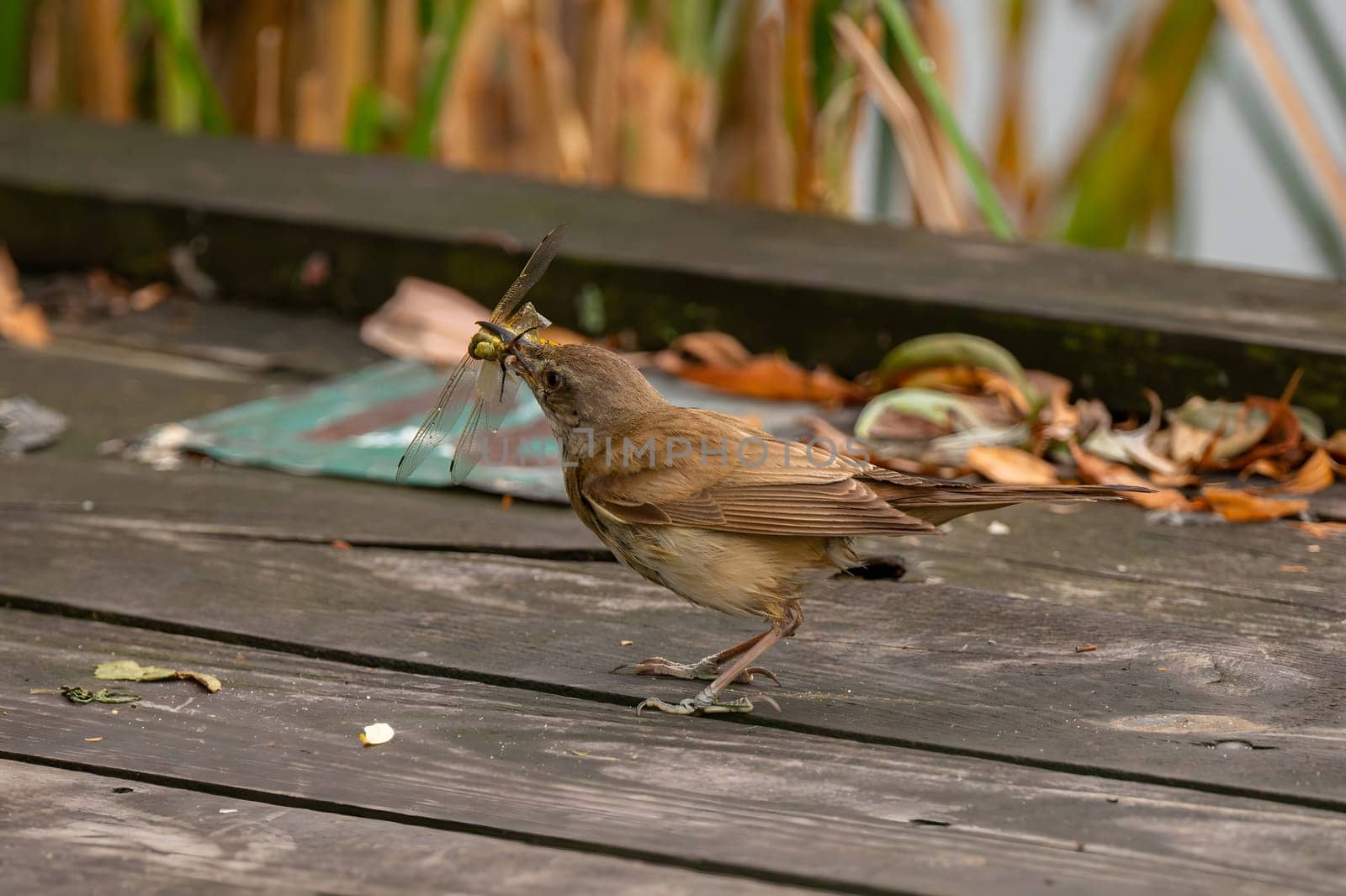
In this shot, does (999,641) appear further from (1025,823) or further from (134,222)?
(134,222)

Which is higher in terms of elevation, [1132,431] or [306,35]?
[306,35]

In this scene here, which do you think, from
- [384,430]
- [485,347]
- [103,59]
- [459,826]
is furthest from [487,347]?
A: [103,59]

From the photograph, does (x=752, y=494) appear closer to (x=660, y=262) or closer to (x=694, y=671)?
(x=694, y=671)

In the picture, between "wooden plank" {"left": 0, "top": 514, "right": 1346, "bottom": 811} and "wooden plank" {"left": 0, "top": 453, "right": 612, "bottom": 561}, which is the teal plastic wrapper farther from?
"wooden plank" {"left": 0, "top": 514, "right": 1346, "bottom": 811}

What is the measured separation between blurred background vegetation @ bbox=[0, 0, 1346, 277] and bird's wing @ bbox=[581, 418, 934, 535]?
182 centimetres

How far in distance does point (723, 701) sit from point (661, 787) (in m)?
0.33

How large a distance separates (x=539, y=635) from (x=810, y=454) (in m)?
0.50

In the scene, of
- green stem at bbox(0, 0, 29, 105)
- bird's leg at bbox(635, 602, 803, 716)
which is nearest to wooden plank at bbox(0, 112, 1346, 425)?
green stem at bbox(0, 0, 29, 105)

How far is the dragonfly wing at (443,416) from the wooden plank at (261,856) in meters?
0.91

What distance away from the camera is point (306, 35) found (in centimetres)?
503

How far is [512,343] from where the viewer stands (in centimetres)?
289

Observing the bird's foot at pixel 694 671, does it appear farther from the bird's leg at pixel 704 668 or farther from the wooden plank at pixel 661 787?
the wooden plank at pixel 661 787

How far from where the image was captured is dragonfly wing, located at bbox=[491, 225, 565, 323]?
2.81 m

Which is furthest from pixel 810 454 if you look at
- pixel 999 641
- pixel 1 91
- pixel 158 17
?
pixel 1 91
